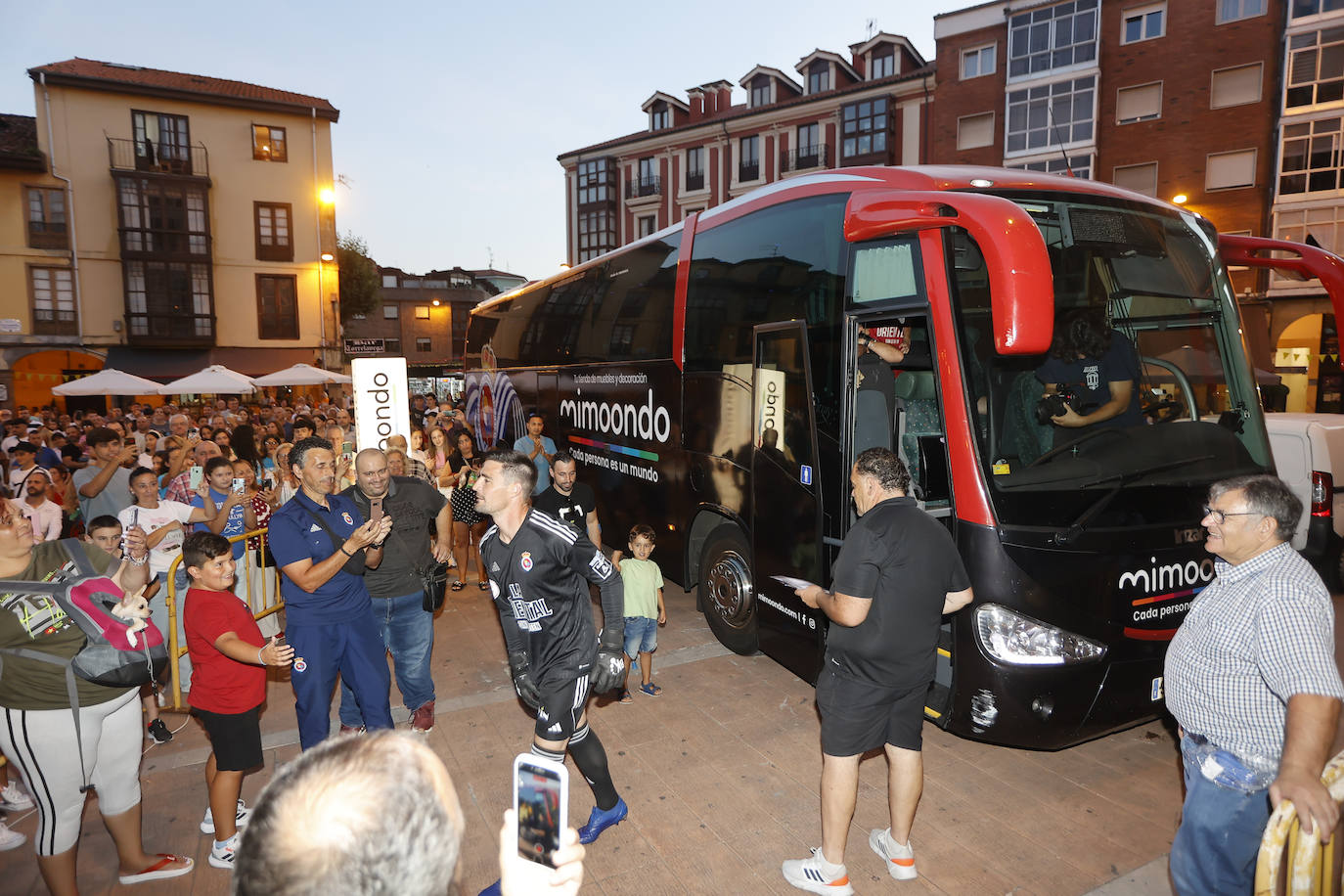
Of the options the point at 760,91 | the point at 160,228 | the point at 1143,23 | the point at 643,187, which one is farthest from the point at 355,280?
the point at 1143,23

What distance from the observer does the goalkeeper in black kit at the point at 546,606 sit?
12.5 feet

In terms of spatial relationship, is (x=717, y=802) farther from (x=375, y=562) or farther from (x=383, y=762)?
(x=383, y=762)

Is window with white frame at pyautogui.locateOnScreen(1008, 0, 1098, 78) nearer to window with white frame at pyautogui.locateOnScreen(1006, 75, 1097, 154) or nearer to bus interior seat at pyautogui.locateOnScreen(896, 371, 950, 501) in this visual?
window with white frame at pyautogui.locateOnScreen(1006, 75, 1097, 154)

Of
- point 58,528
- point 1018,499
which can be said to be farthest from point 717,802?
point 58,528

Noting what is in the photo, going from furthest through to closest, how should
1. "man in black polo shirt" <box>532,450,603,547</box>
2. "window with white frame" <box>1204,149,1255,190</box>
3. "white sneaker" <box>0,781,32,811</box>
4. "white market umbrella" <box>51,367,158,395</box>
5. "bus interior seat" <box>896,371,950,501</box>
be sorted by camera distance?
"window with white frame" <box>1204,149,1255,190</box>, "white market umbrella" <box>51,367,158,395</box>, "man in black polo shirt" <box>532,450,603,547</box>, "bus interior seat" <box>896,371,950,501</box>, "white sneaker" <box>0,781,32,811</box>

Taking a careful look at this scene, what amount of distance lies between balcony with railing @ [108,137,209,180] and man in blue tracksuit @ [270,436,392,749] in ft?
108

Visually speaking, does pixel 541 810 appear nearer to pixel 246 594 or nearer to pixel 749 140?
pixel 246 594

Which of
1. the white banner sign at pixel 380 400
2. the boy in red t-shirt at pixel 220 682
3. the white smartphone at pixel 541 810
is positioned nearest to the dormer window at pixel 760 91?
the white banner sign at pixel 380 400

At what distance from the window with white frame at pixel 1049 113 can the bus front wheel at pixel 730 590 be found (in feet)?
94.2

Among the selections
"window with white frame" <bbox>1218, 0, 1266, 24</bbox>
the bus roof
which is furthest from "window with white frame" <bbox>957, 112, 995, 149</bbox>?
the bus roof

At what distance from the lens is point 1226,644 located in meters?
2.63

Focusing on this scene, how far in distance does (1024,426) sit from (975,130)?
32096 mm

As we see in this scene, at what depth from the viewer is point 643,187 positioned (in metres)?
45.1

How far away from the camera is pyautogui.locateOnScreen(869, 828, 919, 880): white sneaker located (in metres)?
3.76
